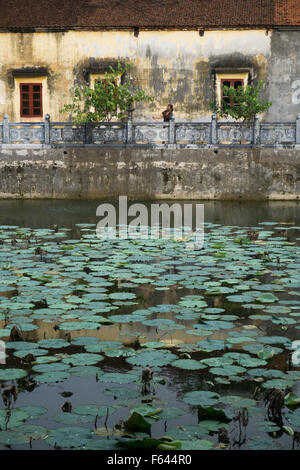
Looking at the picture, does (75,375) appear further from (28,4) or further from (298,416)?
(28,4)

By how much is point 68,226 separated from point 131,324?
23.7 feet

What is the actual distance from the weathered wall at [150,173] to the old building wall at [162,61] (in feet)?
18.4

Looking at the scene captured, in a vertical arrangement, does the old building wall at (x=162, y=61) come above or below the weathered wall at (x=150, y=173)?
above

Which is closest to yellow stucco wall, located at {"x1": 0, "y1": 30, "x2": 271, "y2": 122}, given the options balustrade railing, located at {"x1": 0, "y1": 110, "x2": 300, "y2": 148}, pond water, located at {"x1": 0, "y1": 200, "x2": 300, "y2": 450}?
balustrade railing, located at {"x1": 0, "y1": 110, "x2": 300, "y2": 148}

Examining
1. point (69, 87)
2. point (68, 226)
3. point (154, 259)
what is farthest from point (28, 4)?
point (154, 259)

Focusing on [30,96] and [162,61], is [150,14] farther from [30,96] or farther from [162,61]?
[30,96]

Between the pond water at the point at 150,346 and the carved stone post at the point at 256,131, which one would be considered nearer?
the pond water at the point at 150,346

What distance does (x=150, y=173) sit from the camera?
746 inches

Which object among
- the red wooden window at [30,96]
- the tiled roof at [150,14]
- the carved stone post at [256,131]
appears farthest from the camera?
the red wooden window at [30,96]

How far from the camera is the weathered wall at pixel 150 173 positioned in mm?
18703

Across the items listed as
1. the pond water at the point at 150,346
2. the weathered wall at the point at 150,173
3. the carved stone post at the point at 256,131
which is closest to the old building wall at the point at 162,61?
the carved stone post at the point at 256,131

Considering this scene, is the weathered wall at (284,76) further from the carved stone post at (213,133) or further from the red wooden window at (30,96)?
the red wooden window at (30,96)

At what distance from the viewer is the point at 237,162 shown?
18.8 m

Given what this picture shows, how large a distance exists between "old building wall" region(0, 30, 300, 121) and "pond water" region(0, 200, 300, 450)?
14.7 m
